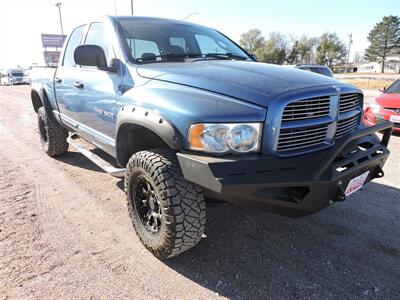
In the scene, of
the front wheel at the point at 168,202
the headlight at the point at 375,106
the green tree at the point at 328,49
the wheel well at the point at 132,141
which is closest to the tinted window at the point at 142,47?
the wheel well at the point at 132,141

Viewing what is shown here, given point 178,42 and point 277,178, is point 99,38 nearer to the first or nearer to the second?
point 178,42

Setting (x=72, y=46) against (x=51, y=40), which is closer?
(x=72, y=46)

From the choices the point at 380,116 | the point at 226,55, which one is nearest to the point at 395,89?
the point at 380,116

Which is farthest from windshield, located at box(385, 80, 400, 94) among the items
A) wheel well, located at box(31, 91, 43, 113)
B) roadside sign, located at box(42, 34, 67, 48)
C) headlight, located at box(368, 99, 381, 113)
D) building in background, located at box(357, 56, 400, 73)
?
building in background, located at box(357, 56, 400, 73)

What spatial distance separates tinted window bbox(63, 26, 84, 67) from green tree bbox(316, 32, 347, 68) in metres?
78.8

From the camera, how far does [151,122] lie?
8.02ft

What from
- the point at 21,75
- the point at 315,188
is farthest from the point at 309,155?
the point at 21,75

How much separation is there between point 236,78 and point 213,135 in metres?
0.56

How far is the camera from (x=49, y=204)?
3752 mm

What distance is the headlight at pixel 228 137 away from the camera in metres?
2.14

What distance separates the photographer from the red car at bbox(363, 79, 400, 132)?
22.2 feet

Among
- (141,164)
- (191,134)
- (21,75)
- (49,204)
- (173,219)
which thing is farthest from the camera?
(21,75)

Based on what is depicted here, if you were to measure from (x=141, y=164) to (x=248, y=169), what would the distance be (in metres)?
0.89

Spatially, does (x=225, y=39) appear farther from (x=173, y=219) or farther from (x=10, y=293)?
(x=10, y=293)
